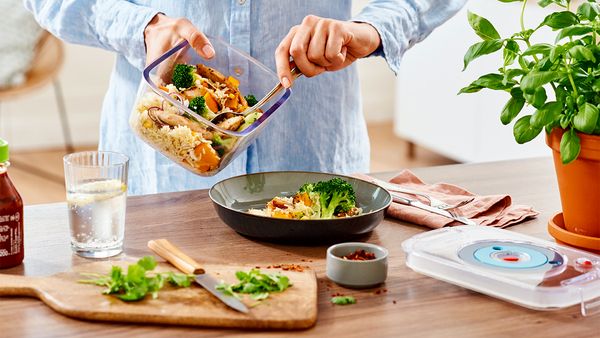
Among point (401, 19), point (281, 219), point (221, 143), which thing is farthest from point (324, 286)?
point (401, 19)

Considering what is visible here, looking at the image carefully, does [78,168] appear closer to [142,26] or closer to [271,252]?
[271,252]

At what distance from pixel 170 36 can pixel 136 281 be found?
0.55m

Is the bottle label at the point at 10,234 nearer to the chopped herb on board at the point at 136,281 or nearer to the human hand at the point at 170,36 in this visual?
the chopped herb on board at the point at 136,281

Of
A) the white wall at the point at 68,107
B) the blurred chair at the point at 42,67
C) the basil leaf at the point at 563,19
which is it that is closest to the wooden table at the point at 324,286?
the basil leaf at the point at 563,19

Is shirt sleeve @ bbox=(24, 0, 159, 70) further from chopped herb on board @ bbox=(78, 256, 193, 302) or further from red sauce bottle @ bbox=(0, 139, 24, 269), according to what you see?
chopped herb on board @ bbox=(78, 256, 193, 302)

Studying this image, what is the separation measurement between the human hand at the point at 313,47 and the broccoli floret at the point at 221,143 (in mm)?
175

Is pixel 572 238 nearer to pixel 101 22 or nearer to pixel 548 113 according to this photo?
pixel 548 113

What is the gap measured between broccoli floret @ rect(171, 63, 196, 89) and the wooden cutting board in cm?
35

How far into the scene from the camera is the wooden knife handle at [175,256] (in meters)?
1.17

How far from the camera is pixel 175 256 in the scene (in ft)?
4.01

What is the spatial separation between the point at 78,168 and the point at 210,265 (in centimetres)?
23

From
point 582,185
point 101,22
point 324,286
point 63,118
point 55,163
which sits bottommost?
point 55,163

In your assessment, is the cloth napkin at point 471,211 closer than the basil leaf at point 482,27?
No

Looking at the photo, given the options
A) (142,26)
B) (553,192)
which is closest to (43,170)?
(142,26)
